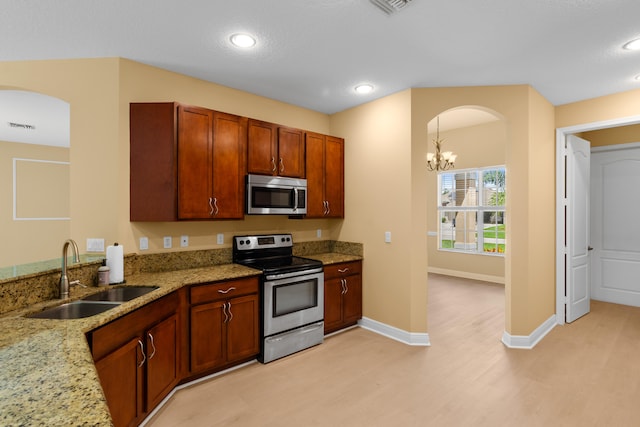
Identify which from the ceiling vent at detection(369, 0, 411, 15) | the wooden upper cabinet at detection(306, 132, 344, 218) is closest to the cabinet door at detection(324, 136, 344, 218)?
the wooden upper cabinet at detection(306, 132, 344, 218)

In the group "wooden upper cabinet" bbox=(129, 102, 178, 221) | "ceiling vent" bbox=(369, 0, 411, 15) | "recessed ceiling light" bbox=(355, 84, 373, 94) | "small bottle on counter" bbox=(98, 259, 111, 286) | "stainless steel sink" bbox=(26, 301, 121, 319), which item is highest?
"recessed ceiling light" bbox=(355, 84, 373, 94)

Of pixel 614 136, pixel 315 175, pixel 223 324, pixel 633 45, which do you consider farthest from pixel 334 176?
pixel 614 136

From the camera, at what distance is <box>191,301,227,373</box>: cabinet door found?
2.58 meters

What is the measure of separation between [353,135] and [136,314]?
10.1 ft

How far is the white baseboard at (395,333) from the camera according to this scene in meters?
3.39

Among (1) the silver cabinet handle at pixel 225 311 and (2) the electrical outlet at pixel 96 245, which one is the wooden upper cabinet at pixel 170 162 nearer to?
(2) the electrical outlet at pixel 96 245

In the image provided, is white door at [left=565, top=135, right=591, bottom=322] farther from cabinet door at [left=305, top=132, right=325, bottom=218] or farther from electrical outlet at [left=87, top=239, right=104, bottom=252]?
electrical outlet at [left=87, top=239, right=104, bottom=252]

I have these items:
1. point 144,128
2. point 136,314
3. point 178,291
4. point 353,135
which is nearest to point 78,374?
→ point 136,314

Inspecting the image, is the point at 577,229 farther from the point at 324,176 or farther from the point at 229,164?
the point at 229,164

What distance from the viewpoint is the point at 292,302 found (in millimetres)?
3186

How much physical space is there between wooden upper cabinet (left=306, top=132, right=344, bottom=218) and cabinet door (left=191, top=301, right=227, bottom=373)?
1.57 m

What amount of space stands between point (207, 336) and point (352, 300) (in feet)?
5.85

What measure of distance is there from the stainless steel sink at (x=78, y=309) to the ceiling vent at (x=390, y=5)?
2.53 meters

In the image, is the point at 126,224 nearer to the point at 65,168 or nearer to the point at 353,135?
the point at 353,135
